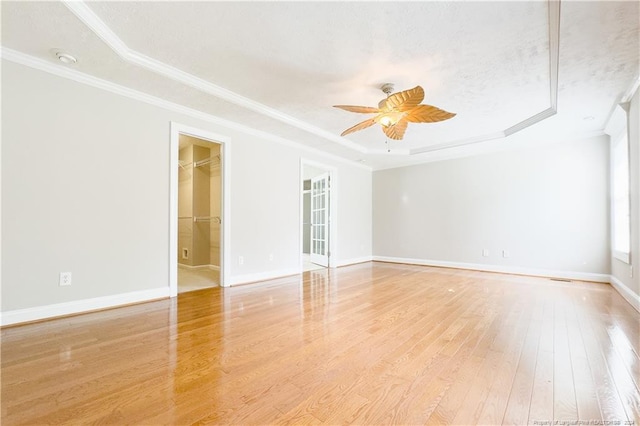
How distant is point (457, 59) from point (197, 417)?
10.7 feet

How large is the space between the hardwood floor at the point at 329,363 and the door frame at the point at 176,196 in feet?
1.76

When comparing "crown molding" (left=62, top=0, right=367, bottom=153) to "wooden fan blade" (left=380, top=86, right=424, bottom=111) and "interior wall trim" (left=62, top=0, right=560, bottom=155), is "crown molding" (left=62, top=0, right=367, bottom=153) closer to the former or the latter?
"interior wall trim" (left=62, top=0, right=560, bottom=155)

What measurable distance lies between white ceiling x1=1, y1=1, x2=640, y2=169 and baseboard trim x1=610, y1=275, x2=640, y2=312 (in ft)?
7.46

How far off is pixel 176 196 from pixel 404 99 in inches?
114

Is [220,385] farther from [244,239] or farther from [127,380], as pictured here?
[244,239]

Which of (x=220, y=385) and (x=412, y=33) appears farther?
(x=412, y=33)

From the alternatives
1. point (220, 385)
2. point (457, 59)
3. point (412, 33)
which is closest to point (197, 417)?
point (220, 385)

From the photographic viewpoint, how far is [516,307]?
3.18 meters

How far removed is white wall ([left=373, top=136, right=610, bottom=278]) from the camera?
460 cm

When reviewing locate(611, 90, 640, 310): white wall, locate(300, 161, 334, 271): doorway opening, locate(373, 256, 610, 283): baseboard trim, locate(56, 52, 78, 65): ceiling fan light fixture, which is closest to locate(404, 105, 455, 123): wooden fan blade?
locate(611, 90, 640, 310): white wall

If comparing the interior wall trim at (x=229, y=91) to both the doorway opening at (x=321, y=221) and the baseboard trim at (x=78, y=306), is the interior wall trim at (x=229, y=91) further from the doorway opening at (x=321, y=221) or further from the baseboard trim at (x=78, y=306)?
the baseboard trim at (x=78, y=306)

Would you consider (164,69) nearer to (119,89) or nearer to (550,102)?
(119,89)

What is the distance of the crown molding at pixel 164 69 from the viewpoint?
2.07 m

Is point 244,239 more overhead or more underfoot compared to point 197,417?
more overhead
